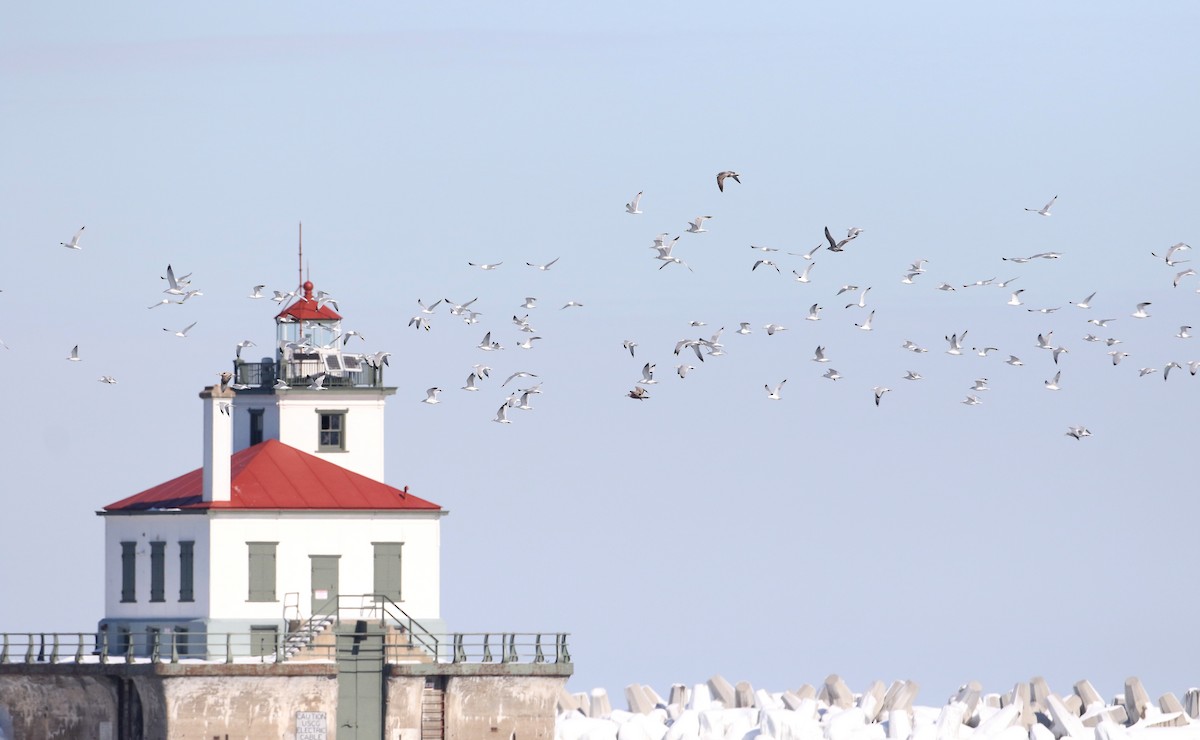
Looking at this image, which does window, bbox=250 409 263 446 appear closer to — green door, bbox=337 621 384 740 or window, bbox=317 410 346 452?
window, bbox=317 410 346 452

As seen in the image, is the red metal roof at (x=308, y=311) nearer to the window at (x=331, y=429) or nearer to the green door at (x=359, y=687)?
the window at (x=331, y=429)

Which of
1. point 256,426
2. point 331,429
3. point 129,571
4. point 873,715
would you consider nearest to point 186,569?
point 129,571

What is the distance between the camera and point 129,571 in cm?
6688

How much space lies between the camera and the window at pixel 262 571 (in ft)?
214

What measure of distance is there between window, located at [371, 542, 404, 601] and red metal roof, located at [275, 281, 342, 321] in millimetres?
9839

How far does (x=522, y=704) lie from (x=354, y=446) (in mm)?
9024

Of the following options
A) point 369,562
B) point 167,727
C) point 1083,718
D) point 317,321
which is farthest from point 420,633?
point 1083,718

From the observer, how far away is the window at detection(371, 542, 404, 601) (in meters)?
66.1

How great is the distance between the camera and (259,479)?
220 ft

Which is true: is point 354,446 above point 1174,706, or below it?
above

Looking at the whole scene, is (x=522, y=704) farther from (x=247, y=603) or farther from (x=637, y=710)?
(x=637, y=710)

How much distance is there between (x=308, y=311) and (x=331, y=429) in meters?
4.16

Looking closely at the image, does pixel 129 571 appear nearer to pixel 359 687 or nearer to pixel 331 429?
pixel 359 687

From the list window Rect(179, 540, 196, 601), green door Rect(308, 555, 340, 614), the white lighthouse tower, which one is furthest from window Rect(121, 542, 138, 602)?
green door Rect(308, 555, 340, 614)
